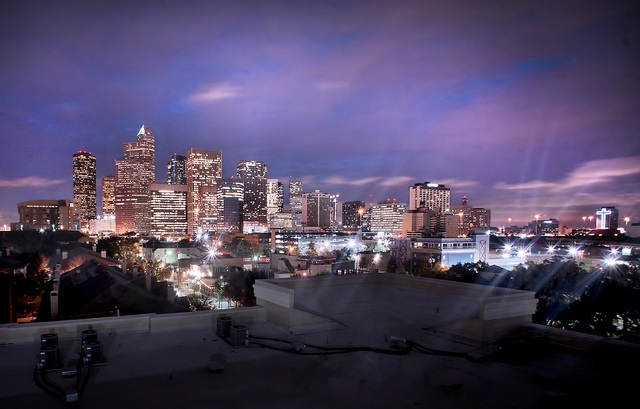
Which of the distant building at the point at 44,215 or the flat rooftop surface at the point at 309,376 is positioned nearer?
the flat rooftop surface at the point at 309,376

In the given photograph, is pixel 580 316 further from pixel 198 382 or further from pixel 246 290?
pixel 246 290

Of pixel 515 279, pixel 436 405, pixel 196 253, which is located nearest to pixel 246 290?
pixel 515 279

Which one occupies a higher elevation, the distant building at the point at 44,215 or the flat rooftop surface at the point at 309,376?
the flat rooftop surface at the point at 309,376

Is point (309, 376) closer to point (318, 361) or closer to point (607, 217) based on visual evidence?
point (318, 361)

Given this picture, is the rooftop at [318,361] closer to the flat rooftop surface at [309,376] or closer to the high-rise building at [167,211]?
the flat rooftop surface at [309,376]

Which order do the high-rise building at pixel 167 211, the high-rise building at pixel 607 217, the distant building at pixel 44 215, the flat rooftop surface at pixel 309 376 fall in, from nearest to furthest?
the flat rooftop surface at pixel 309 376, the distant building at pixel 44 215, the high-rise building at pixel 607 217, the high-rise building at pixel 167 211

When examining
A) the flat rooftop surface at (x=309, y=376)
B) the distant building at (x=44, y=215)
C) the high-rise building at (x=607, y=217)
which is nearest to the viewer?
the flat rooftop surface at (x=309, y=376)

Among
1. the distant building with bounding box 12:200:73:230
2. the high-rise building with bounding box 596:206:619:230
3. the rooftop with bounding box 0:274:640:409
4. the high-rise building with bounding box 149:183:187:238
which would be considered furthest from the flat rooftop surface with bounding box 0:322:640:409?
the high-rise building with bounding box 149:183:187:238

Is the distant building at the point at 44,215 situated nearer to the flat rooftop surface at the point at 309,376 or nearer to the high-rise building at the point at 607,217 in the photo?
the flat rooftop surface at the point at 309,376

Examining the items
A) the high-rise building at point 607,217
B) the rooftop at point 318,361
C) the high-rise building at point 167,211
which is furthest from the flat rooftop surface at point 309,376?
the high-rise building at point 167,211
